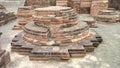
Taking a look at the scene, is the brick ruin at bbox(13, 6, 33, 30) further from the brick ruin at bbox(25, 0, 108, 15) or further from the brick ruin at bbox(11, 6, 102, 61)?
the brick ruin at bbox(25, 0, 108, 15)

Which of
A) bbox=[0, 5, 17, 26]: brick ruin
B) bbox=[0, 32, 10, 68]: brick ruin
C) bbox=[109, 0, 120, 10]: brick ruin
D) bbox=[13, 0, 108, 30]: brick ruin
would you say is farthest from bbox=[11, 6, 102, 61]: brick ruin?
bbox=[109, 0, 120, 10]: brick ruin

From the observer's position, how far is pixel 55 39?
517 cm

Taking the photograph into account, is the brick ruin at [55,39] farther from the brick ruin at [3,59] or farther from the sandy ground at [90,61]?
the brick ruin at [3,59]

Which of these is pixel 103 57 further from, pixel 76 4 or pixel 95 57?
pixel 76 4

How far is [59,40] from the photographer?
515 cm

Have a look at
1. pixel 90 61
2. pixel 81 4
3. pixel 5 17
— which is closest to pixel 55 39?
pixel 90 61

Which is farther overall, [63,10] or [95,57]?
[63,10]

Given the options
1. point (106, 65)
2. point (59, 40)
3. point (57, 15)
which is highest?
point (57, 15)

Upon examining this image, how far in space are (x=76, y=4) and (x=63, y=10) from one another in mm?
5295

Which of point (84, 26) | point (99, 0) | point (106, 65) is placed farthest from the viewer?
point (99, 0)

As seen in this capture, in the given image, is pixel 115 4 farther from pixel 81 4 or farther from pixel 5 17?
pixel 5 17

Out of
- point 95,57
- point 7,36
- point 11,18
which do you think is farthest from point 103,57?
point 11,18

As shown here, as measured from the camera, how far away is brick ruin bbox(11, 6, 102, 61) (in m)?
4.62

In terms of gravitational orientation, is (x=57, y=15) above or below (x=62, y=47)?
above
